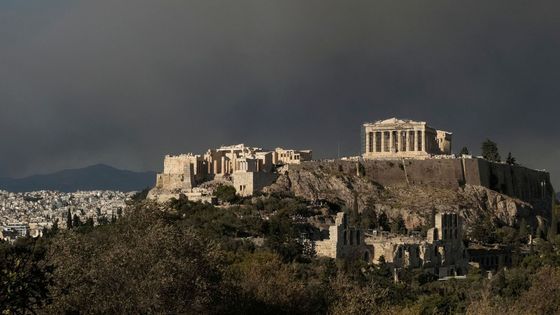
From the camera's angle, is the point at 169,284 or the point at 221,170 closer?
the point at 169,284

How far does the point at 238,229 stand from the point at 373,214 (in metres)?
14.8

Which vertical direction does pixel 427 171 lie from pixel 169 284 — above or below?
above

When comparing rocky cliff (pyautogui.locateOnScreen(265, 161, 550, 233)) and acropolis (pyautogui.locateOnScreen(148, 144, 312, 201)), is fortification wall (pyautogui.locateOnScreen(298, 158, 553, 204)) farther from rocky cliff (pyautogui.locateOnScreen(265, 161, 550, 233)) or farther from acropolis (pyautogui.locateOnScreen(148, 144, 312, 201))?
acropolis (pyautogui.locateOnScreen(148, 144, 312, 201))

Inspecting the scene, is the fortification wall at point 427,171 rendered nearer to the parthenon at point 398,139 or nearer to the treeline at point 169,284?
the parthenon at point 398,139

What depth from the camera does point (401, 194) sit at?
103m

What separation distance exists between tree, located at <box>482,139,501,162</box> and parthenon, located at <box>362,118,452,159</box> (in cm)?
586

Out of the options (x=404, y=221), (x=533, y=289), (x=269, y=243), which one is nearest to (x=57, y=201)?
(x=404, y=221)

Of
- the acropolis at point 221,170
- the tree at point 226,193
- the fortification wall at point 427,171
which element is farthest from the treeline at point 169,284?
the fortification wall at point 427,171

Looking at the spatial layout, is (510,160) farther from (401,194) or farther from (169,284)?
(169,284)

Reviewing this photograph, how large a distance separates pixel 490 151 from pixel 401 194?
17924mm

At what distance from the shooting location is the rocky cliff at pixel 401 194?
97875 mm

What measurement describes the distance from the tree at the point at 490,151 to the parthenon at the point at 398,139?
586 cm

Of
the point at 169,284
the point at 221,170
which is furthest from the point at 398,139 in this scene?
the point at 169,284

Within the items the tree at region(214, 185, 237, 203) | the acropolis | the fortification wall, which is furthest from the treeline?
the fortification wall
